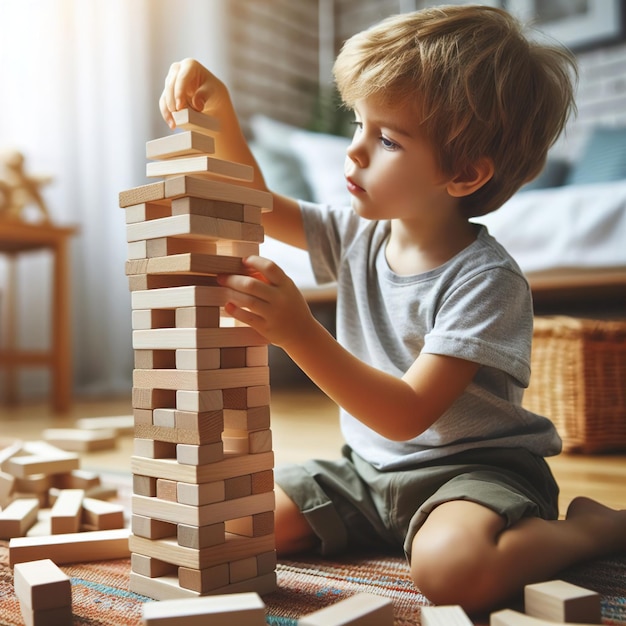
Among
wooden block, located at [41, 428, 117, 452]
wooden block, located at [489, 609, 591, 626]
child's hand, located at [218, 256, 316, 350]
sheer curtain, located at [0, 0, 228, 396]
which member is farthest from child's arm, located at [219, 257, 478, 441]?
sheer curtain, located at [0, 0, 228, 396]

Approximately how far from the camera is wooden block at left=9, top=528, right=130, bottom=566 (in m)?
0.85

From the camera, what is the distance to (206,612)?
60cm

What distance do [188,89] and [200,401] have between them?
396 mm

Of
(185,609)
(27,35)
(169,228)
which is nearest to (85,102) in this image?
(27,35)

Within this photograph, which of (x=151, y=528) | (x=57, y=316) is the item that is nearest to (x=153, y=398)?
(x=151, y=528)

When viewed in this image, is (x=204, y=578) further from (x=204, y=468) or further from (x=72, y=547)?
(x=72, y=547)

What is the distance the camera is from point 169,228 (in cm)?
70

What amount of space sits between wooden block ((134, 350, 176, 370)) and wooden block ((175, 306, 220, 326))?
45 mm

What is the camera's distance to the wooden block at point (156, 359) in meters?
0.73

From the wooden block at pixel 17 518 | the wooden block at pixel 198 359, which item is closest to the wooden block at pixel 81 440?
the wooden block at pixel 17 518

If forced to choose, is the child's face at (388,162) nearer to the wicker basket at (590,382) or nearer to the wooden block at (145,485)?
the wooden block at (145,485)

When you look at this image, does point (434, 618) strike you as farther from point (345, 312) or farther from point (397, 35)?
point (397, 35)

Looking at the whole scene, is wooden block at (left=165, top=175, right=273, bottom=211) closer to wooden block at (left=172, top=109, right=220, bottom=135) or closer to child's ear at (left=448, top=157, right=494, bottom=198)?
wooden block at (left=172, top=109, right=220, bottom=135)

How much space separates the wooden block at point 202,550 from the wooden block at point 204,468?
64 millimetres
